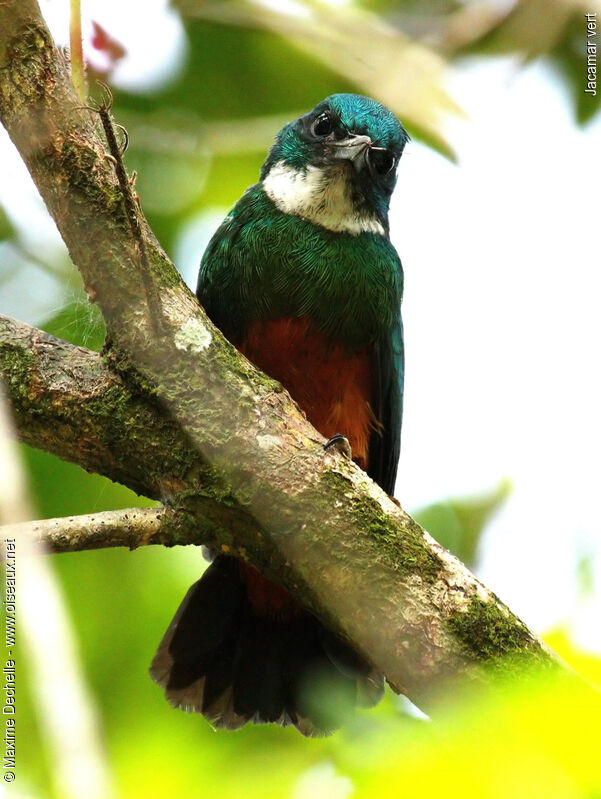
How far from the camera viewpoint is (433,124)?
394 cm

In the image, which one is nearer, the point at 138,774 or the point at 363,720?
the point at 138,774

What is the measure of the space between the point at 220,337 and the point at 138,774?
133cm

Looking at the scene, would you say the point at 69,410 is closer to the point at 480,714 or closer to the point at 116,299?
the point at 116,299

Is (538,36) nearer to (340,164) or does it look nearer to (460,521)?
(340,164)

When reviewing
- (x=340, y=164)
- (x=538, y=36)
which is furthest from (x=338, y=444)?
(x=538, y=36)

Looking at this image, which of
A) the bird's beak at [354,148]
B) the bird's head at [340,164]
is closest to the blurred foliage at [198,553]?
the bird's head at [340,164]

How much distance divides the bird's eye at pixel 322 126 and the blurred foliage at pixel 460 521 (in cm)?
167

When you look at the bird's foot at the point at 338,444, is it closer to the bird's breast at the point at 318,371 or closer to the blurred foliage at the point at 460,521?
the bird's breast at the point at 318,371

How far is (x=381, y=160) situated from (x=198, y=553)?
1.76 m

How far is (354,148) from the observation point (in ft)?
12.6

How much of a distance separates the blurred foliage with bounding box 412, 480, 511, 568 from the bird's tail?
85cm

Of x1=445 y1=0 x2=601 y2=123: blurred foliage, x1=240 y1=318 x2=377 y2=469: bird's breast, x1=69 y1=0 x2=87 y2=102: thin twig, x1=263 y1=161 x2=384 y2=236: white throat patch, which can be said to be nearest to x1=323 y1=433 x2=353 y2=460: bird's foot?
x1=240 y1=318 x2=377 y2=469: bird's breast

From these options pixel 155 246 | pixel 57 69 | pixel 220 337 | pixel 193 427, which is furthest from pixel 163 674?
pixel 57 69

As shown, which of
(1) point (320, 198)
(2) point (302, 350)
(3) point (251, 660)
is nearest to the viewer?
(2) point (302, 350)
